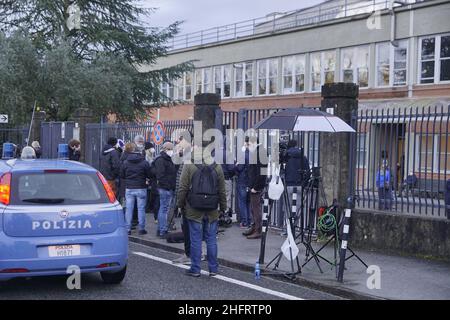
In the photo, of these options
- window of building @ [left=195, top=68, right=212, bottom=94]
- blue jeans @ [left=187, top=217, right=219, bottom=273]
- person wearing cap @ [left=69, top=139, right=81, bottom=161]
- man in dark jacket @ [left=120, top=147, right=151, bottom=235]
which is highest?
window of building @ [left=195, top=68, right=212, bottom=94]

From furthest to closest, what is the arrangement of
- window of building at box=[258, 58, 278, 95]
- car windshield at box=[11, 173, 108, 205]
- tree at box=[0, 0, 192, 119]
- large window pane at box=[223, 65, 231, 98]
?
1. large window pane at box=[223, 65, 231, 98]
2. window of building at box=[258, 58, 278, 95]
3. tree at box=[0, 0, 192, 119]
4. car windshield at box=[11, 173, 108, 205]

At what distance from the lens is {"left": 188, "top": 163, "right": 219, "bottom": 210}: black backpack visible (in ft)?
28.2

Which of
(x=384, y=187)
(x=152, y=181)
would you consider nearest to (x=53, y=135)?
(x=152, y=181)

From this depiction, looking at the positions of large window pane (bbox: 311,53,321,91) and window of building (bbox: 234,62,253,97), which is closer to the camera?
large window pane (bbox: 311,53,321,91)

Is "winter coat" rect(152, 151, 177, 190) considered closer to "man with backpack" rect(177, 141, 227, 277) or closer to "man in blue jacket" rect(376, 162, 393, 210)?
"man with backpack" rect(177, 141, 227, 277)

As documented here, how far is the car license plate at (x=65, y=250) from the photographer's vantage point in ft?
23.7

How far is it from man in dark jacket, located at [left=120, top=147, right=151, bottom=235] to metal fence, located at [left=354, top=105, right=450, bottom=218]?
417 cm

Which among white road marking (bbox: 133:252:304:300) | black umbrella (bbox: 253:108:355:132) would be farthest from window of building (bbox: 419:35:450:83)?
white road marking (bbox: 133:252:304:300)

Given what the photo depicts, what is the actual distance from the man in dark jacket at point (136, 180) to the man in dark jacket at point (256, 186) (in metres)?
2.08

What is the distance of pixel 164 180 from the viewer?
1192 cm

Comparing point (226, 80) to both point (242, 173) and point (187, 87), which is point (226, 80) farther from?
point (242, 173)

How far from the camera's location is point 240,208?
13.5 metres

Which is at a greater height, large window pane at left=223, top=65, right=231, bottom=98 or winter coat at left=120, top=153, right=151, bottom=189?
large window pane at left=223, top=65, right=231, bottom=98

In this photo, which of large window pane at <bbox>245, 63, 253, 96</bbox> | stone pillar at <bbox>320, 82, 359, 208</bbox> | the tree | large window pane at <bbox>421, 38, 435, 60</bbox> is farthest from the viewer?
large window pane at <bbox>245, 63, 253, 96</bbox>
